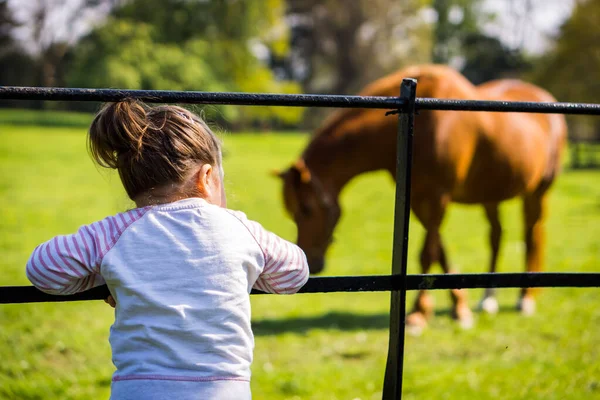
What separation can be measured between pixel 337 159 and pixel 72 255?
3692 millimetres

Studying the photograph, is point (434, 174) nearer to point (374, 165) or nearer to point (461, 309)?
point (374, 165)

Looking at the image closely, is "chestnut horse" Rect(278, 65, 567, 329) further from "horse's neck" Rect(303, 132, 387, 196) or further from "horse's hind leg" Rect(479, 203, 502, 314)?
"horse's hind leg" Rect(479, 203, 502, 314)

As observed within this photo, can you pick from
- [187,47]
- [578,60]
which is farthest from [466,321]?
[187,47]

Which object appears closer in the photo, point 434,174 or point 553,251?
point 434,174

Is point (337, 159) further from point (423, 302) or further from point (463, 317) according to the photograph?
point (463, 317)

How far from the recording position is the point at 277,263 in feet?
4.87

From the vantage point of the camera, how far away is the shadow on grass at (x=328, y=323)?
15.9ft

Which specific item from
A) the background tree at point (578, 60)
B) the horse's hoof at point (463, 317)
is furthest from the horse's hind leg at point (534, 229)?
the background tree at point (578, 60)

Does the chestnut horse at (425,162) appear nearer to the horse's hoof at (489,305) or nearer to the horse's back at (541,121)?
the horse's hoof at (489,305)

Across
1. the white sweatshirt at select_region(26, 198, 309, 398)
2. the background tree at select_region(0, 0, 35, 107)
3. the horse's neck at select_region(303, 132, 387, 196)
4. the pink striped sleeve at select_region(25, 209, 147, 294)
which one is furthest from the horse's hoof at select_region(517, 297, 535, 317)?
the background tree at select_region(0, 0, 35, 107)

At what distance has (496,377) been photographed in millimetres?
3721

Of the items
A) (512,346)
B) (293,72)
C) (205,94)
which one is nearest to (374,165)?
(512,346)

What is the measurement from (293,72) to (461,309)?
42926 mm

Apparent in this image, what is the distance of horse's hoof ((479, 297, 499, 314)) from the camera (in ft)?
17.9
